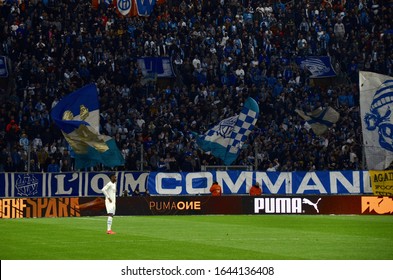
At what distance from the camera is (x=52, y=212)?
40.4 metres

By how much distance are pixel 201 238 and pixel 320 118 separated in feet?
61.5

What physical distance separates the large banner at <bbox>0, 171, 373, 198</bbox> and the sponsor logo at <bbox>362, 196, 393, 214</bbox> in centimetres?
264

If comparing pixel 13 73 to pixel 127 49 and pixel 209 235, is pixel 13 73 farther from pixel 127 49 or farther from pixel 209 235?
pixel 209 235

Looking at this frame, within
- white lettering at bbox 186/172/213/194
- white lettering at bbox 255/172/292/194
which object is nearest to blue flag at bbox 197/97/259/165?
white lettering at bbox 186/172/213/194

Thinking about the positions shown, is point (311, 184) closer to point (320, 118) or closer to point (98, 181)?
point (320, 118)

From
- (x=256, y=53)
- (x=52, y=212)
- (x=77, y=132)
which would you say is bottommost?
(x=52, y=212)

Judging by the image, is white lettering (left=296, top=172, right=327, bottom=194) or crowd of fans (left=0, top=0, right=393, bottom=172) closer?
white lettering (left=296, top=172, right=327, bottom=194)

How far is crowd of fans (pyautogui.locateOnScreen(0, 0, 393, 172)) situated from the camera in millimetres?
45750

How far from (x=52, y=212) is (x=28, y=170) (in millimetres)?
2483

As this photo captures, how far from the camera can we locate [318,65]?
54.2 metres

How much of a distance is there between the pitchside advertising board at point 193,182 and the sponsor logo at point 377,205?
264 cm

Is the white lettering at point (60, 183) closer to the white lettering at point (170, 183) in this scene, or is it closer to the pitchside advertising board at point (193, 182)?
the pitchside advertising board at point (193, 182)

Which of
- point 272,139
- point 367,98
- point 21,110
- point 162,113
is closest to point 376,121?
point 367,98

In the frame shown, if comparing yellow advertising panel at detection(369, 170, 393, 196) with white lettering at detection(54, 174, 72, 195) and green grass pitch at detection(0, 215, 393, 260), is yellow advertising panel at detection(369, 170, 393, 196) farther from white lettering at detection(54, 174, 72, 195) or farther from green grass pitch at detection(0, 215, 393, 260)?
white lettering at detection(54, 174, 72, 195)
